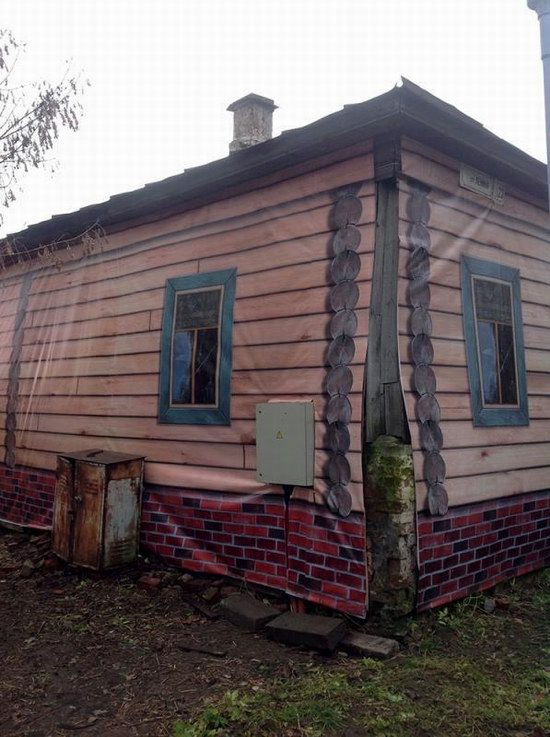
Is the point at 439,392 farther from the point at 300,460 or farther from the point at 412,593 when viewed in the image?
the point at 412,593

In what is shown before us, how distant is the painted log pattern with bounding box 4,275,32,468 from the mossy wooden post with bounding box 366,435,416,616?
5241 millimetres

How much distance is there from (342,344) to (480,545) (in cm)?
202

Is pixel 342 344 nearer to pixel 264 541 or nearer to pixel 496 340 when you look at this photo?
pixel 496 340

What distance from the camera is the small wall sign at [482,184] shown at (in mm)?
5195

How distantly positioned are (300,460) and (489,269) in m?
2.37

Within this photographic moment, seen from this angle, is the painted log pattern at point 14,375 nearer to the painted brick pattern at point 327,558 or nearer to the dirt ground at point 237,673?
the dirt ground at point 237,673

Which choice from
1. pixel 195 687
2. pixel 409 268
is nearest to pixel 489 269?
pixel 409 268

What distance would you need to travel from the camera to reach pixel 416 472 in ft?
14.7

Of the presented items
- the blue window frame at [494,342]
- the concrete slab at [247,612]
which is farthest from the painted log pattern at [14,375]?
the blue window frame at [494,342]

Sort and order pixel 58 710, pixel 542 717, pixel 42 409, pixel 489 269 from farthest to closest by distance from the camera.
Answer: pixel 42 409 < pixel 489 269 < pixel 58 710 < pixel 542 717

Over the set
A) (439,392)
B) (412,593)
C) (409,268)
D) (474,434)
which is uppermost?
(409,268)

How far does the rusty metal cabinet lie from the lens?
221 inches

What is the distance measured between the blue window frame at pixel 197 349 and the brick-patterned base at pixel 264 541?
775 millimetres

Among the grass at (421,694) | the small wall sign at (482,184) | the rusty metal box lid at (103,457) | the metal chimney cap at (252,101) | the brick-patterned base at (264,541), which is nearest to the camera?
the grass at (421,694)
